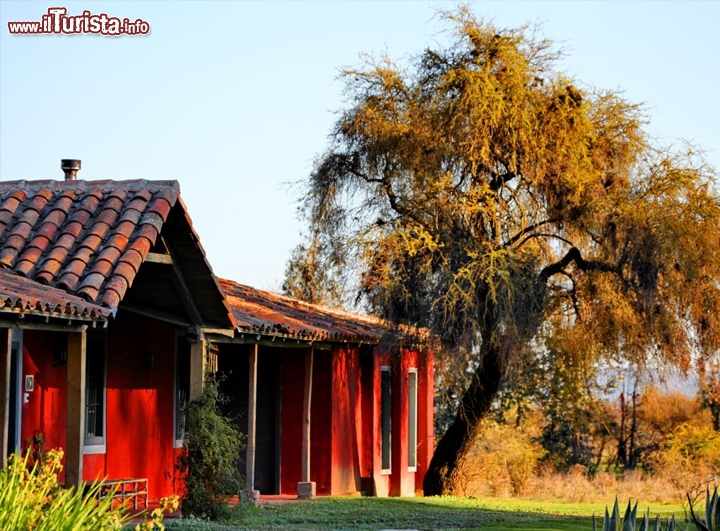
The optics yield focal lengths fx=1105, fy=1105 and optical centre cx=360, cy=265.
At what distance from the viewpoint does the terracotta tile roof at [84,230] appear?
11.0m

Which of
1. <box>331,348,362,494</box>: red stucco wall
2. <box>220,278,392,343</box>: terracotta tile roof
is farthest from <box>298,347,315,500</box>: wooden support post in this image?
<box>331,348,362,494</box>: red stucco wall

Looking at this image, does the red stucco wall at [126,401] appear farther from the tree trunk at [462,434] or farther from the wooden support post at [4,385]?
the tree trunk at [462,434]

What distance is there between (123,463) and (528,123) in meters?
8.45

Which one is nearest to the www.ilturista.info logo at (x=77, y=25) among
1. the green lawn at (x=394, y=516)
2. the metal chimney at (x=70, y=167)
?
the metal chimney at (x=70, y=167)

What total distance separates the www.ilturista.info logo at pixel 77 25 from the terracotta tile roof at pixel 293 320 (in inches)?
151

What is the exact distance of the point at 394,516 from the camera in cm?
1448

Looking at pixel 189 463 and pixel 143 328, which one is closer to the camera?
pixel 189 463

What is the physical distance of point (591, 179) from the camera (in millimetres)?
18250

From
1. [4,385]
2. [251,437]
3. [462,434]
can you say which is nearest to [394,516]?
[251,437]

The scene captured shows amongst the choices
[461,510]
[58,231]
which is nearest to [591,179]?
[461,510]

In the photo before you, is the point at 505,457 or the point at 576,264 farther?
the point at 505,457

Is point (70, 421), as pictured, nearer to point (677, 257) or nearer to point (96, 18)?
point (96, 18)

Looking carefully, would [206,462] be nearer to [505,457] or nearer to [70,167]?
[70,167]

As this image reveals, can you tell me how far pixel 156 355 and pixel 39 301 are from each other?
18.0 ft
